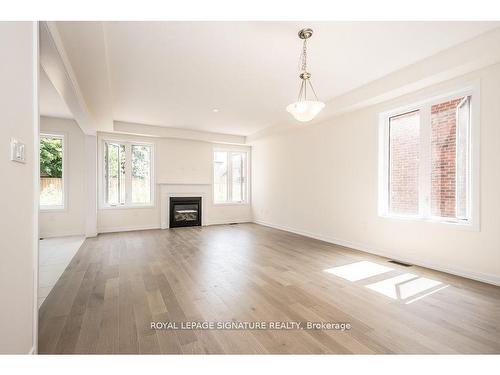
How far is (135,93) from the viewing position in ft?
14.3

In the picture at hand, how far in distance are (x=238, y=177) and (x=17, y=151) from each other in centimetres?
706

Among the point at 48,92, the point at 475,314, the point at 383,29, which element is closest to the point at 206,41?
the point at 383,29

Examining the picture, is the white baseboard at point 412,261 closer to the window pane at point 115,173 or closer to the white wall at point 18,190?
the white wall at point 18,190

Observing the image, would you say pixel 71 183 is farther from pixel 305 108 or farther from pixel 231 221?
pixel 305 108

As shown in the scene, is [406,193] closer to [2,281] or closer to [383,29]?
[383,29]


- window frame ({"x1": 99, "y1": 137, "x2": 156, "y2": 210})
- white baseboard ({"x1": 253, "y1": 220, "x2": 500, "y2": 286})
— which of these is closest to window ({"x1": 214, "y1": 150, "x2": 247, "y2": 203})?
window frame ({"x1": 99, "y1": 137, "x2": 156, "y2": 210})

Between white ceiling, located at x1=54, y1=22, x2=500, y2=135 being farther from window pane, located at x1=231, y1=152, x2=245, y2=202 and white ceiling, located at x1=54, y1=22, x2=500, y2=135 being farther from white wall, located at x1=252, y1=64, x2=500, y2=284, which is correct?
window pane, located at x1=231, y1=152, x2=245, y2=202

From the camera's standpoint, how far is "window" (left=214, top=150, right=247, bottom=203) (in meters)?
7.96

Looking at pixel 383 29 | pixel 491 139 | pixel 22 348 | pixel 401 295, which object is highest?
pixel 383 29

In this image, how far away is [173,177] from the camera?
713cm

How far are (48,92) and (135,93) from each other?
1.61 meters

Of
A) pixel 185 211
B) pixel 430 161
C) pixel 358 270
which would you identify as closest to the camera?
pixel 358 270

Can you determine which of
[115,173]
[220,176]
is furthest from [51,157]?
[220,176]

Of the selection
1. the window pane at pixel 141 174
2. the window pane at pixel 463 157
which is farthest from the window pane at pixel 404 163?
the window pane at pixel 141 174
